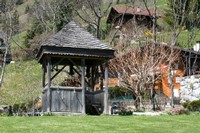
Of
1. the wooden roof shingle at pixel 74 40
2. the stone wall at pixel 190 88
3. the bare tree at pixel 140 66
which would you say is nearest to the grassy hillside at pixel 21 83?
the bare tree at pixel 140 66

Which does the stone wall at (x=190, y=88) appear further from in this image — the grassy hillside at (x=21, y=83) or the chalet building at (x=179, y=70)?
the grassy hillside at (x=21, y=83)

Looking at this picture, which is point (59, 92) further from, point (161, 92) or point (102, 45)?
point (161, 92)

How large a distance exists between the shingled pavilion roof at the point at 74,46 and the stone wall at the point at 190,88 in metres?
15.4

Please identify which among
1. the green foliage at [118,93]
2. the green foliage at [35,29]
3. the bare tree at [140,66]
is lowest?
the green foliage at [118,93]

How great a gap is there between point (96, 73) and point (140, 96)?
6.80 metres

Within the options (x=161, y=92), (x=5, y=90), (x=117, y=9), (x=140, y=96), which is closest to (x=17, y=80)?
(x=5, y=90)

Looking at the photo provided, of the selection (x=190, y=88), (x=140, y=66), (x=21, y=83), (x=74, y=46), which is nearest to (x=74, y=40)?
(x=74, y=46)

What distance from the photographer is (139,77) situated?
93.3ft

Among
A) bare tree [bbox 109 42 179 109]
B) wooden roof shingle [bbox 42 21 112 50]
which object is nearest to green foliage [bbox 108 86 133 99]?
bare tree [bbox 109 42 179 109]

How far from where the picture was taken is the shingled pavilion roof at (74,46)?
714 inches

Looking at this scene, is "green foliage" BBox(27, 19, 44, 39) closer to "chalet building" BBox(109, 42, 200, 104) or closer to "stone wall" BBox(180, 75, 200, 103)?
"chalet building" BBox(109, 42, 200, 104)

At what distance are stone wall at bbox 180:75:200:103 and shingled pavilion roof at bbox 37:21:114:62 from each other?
15360mm

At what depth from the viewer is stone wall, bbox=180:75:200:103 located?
3269 cm

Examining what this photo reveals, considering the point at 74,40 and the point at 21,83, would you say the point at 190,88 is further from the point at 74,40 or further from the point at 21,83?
the point at 74,40
